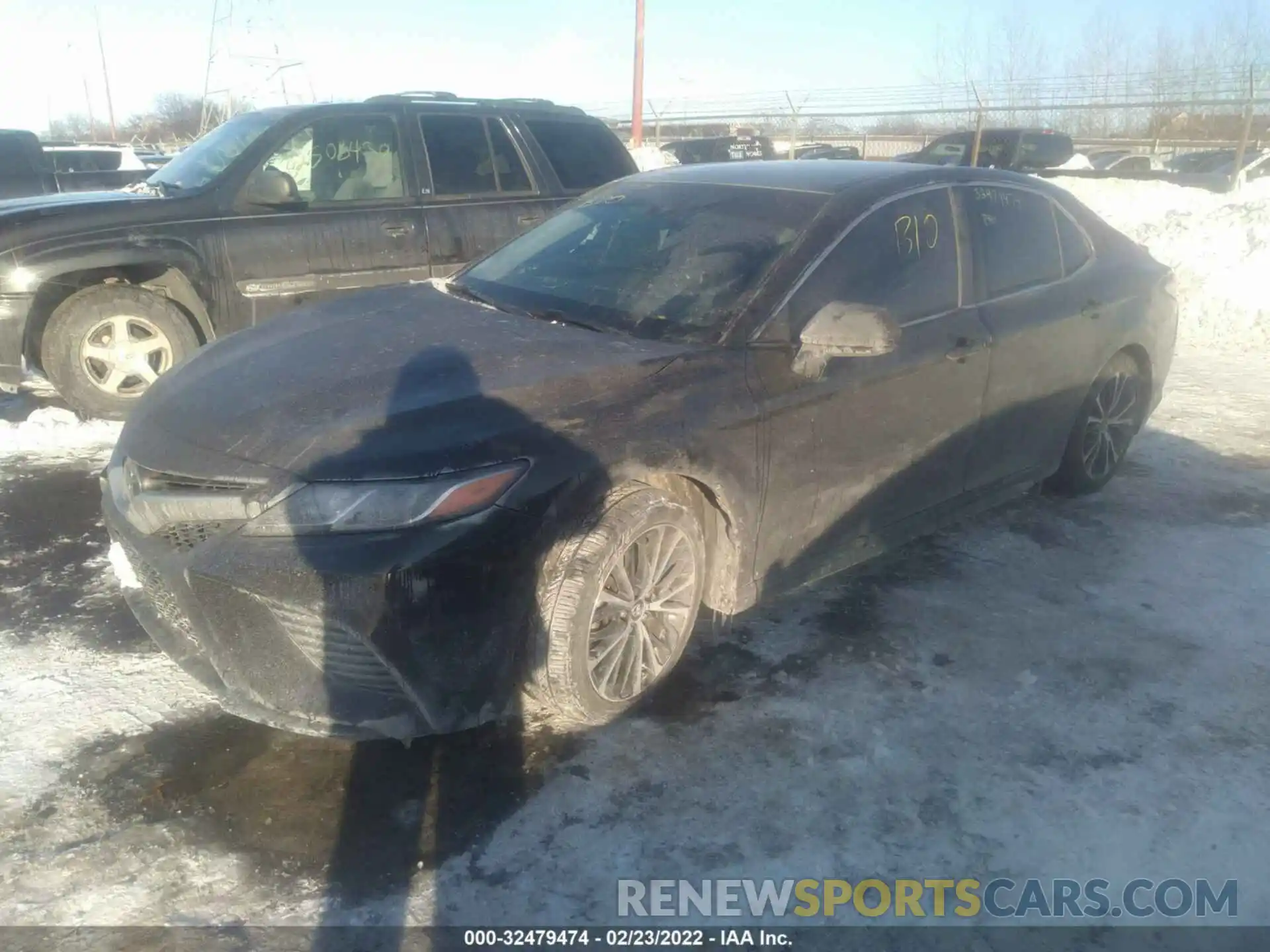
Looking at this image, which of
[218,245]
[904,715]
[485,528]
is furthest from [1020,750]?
[218,245]

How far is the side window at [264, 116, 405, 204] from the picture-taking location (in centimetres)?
650

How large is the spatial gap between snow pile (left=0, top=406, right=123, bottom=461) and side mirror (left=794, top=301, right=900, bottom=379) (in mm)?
4231

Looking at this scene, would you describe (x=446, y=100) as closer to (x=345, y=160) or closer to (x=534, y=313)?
(x=345, y=160)

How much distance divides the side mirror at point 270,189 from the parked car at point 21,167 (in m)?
6.47

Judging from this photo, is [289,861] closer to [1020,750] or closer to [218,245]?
[1020,750]

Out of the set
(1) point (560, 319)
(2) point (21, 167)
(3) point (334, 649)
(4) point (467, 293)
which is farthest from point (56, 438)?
(2) point (21, 167)

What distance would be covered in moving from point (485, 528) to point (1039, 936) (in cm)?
173

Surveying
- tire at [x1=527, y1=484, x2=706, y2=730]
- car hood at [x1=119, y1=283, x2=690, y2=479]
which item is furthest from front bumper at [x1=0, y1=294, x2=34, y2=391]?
tire at [x1=527, y1=484, x2=706, y2=730]

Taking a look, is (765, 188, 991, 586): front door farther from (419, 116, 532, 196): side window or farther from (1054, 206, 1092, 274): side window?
(419, 116, 532, 196): side window

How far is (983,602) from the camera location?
419 centimetres

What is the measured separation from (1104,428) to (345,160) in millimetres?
4844

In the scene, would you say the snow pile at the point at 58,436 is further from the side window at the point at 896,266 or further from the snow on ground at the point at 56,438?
the side window at the point at 896,266

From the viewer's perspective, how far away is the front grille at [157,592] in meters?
2.92

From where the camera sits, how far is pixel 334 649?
8.84 feet
